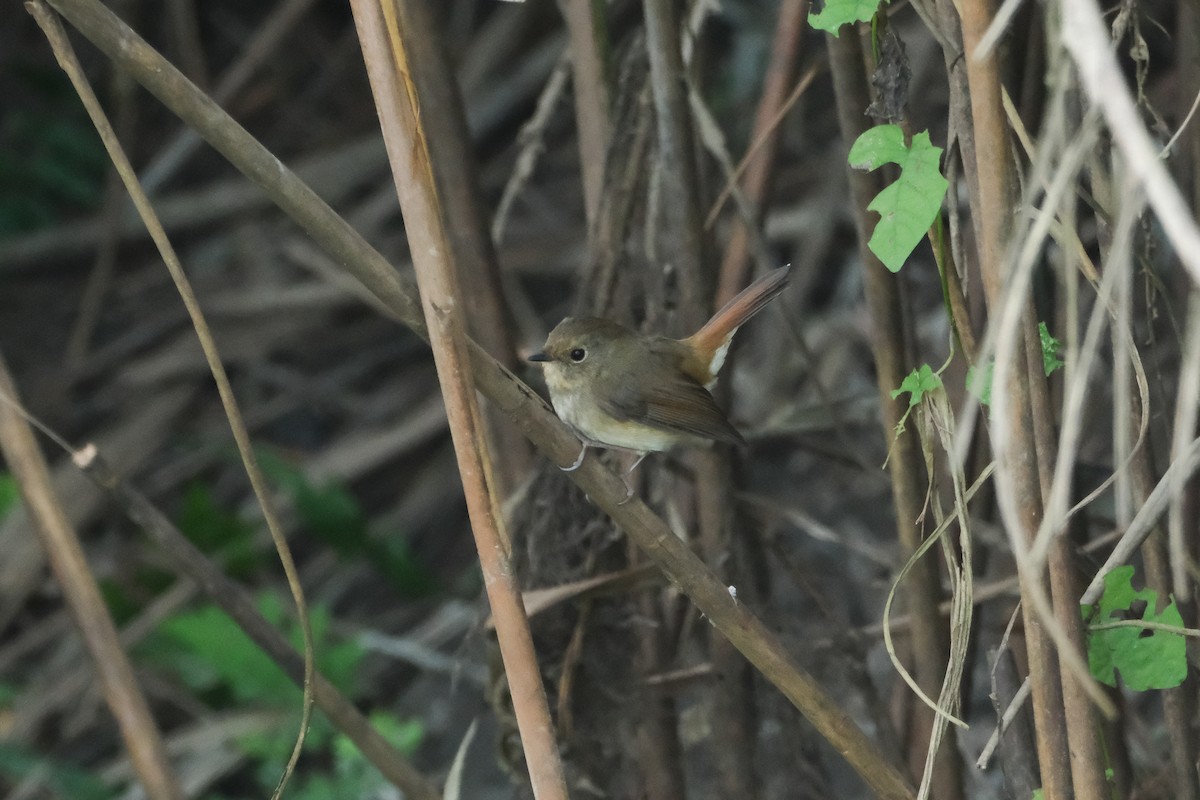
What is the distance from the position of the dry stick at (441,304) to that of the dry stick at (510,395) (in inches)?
2.5

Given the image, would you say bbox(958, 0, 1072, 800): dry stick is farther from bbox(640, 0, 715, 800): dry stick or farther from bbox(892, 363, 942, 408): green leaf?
bbox(640, 0, 715, 800): dry stick

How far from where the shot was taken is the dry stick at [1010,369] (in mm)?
1452

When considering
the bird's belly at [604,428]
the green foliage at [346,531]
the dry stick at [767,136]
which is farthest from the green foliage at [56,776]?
the dry stick at [767,136]

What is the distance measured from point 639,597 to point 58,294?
383cm

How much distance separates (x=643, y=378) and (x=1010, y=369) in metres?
1.75

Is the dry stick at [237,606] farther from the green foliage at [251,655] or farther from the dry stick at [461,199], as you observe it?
the green foliage at [251,655]

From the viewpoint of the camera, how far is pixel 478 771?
4.20 meters

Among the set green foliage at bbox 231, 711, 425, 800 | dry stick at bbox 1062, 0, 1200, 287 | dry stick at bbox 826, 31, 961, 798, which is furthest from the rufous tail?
dry stick at bbox 1062, 0, 1200, 287

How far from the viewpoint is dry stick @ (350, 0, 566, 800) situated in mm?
1540

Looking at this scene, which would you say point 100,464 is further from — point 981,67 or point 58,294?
point 58,294

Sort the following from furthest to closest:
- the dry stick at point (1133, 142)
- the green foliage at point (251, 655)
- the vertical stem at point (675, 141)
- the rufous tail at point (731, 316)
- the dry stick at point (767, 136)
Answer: the green foliage at point (251, 655) < the rufous tail at point (731, 316) < the dry stick at point (767, 136) < the vertical stem at point (675, 141) < the dry stick at point (1133, 142)

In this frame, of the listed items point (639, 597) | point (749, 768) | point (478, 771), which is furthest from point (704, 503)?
point (478, 771)

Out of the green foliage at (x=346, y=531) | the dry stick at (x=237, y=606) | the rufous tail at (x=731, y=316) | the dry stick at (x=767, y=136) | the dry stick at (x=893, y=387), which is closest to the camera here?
the dry stick at (x=893, y=387)

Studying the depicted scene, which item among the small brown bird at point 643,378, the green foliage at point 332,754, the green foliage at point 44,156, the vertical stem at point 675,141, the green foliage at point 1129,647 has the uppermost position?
the green foliage at point 44,156
